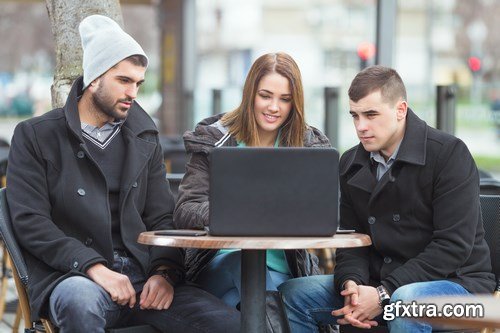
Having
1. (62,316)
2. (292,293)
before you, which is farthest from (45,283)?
(292,293)

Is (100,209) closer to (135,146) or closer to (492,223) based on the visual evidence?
(135,146)

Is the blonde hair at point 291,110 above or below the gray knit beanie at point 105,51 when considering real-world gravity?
below

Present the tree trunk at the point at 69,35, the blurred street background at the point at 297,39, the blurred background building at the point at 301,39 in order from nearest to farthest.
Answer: the tree trunk at the point at 69,35 → the blurred street background at the point at 297,39 → the blurred background building at the point at 301,39

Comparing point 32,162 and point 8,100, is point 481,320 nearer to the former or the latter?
point 32,162

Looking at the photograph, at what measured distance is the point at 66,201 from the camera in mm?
4391

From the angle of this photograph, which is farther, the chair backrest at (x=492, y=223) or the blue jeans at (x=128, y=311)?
the chair backrest at (x=492, y=223)

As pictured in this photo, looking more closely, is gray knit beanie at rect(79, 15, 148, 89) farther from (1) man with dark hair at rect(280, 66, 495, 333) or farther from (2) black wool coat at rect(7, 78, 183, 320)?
(1) man with dark hair at rect(280, 66, 495, 333)

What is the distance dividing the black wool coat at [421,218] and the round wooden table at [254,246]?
1.40 ft

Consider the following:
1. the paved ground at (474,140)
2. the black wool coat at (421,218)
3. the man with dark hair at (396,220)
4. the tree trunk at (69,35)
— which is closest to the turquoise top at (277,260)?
the man with dark hair at (396,220)

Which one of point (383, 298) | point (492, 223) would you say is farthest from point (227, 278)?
point (492, 223)

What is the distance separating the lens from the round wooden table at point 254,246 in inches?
145

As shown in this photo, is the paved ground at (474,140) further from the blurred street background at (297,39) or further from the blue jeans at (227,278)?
the blurred street background at (297,39)

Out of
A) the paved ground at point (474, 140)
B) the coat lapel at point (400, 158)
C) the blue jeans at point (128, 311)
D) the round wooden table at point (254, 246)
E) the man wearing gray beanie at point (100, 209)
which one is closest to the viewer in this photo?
the round wooden table at point (254, 246)

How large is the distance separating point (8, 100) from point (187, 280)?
50342mm
